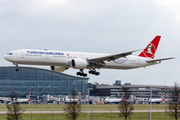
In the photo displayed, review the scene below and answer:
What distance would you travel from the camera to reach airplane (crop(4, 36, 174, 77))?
53400 millimetres

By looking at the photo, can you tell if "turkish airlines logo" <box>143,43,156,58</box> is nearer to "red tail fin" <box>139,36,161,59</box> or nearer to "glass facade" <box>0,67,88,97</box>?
"red tail fin" <box>139,36,161,59</box>

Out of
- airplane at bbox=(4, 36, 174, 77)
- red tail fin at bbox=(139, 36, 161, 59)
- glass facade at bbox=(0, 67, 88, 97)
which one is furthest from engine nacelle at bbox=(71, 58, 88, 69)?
glass facade at bbox=(0, 67, 88, 97)

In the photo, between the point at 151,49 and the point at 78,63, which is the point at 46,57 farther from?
the point at 151,49

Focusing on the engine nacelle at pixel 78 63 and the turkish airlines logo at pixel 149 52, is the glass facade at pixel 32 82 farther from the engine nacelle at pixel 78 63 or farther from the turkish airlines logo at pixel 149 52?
the engine nacelle at pixel 78 63

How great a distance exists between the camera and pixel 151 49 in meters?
69.9

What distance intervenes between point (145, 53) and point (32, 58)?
2760cm

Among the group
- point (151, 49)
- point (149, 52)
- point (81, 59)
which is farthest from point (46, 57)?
point (151, 49)

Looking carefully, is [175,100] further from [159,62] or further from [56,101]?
[56,101]

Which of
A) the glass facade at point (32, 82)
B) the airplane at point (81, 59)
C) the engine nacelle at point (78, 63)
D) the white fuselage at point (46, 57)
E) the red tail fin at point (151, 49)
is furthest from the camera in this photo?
the glass facade at point (32, 82)

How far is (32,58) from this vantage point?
5334cm

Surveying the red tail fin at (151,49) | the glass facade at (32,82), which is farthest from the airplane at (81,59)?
the glass facade at (32,82)

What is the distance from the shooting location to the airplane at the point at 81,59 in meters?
53.4

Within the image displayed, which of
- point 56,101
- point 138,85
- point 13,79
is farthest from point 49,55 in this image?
point 138,85

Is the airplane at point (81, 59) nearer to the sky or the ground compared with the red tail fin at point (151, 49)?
nearer to the ground
